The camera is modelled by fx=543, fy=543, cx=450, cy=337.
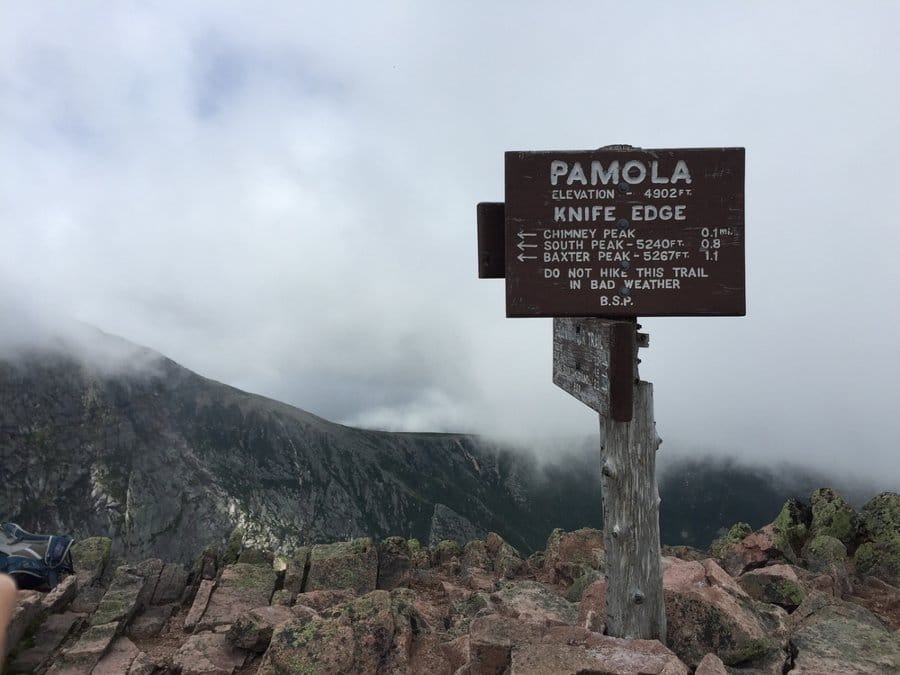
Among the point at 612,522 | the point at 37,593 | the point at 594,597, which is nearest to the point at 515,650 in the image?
the point at 612,522

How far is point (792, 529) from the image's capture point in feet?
60.4

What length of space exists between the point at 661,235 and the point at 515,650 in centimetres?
581

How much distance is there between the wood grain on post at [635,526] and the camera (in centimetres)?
750

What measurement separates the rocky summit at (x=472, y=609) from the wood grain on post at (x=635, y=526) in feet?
1.27

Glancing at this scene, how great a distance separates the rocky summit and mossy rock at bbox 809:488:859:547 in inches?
2.0

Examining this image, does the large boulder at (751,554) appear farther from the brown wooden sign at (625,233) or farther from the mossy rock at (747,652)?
the brown wooden sign at (625,233)

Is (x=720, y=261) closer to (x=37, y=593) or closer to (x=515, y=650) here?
(x=515, y=650)

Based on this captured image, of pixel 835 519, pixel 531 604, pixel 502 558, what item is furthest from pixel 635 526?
pixel 835 519

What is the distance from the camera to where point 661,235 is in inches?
288

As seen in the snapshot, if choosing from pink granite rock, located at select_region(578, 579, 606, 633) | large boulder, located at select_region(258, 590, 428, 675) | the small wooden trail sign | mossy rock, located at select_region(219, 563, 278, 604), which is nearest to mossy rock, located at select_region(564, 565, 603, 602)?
pink granite rock, located at select_region(578, 579, 606, 633)

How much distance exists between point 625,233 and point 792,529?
1648 cm

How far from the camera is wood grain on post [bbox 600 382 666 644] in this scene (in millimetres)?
7496

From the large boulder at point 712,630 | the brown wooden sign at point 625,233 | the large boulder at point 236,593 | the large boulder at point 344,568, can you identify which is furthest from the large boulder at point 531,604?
the brown wooden sign at point 625,233

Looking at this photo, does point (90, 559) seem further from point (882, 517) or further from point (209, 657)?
point (882, 517)
